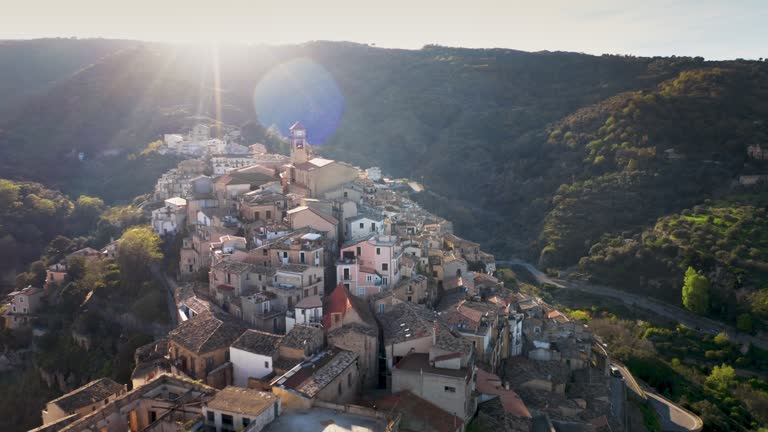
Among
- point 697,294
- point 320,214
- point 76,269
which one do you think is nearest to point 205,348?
point 320,214

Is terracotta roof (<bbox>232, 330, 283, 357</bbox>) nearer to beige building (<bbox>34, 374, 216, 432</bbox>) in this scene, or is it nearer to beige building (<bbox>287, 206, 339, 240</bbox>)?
beige building (<bbox>34, 374, 216, 432</bbox>)

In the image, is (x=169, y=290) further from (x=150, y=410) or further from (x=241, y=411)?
(x=241, y=411)

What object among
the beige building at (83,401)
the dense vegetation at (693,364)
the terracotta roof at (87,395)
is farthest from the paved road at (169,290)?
the dense vegetation at (693,364)

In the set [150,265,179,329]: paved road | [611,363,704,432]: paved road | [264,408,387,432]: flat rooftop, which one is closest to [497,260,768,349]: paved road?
[611,363,704,432]: paved road

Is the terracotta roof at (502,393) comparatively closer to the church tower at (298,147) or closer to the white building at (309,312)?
the white building at (309,312)

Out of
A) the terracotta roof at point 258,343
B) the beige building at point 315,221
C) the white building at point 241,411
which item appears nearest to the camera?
the white building at point 241,411

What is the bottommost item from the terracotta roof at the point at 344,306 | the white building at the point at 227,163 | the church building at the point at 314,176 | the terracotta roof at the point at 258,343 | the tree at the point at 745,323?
the tree at the point at 745,323

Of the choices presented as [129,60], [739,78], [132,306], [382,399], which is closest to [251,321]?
[382,399]
